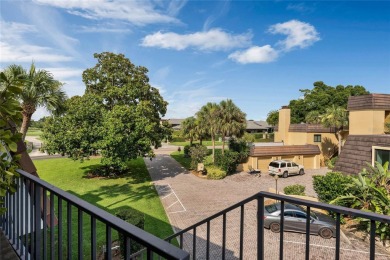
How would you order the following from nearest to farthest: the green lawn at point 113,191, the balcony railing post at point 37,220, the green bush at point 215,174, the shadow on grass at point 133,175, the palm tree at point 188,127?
the balcony railing post at point 37,220 < the green lawn at point 113,191 < the shadow on grass at point 133,175 < the green bush at point 215,174 < the palm tree at point 188,127

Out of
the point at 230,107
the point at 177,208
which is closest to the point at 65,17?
the point at 177,208

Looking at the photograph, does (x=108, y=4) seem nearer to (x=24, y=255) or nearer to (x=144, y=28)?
(x=144, y=28)

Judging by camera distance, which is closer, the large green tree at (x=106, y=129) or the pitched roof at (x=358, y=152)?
the pitched roof at (x=358, y=152)

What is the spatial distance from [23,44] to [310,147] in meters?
29.4

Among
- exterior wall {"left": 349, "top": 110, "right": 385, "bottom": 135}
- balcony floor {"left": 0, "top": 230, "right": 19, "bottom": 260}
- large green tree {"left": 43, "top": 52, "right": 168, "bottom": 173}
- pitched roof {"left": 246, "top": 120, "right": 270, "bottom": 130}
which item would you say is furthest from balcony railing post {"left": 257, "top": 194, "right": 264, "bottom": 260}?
pitched roof {"left": 246, "top": 120, "right": 270, "bottom": 130}

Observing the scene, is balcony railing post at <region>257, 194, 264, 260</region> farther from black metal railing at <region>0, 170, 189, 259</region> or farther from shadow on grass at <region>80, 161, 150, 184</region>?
shadow on grass at <region>80, 161, 150, 184</region>

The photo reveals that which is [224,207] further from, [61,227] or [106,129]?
[61,227]

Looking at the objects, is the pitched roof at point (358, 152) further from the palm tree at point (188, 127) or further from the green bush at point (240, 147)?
the palm tree at point (188, 127)

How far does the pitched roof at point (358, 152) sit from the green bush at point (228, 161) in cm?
1102

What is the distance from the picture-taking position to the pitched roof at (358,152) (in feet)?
46.0

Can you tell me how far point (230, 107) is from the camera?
26875mm

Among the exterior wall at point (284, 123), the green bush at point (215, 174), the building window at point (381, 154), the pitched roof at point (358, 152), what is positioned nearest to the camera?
the building window at point (381, 154)

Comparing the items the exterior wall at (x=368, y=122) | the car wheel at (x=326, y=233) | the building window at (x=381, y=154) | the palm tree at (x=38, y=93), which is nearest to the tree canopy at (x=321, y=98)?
the exterior wall at (x=368, y=122)

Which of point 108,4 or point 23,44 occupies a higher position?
point 108,4
